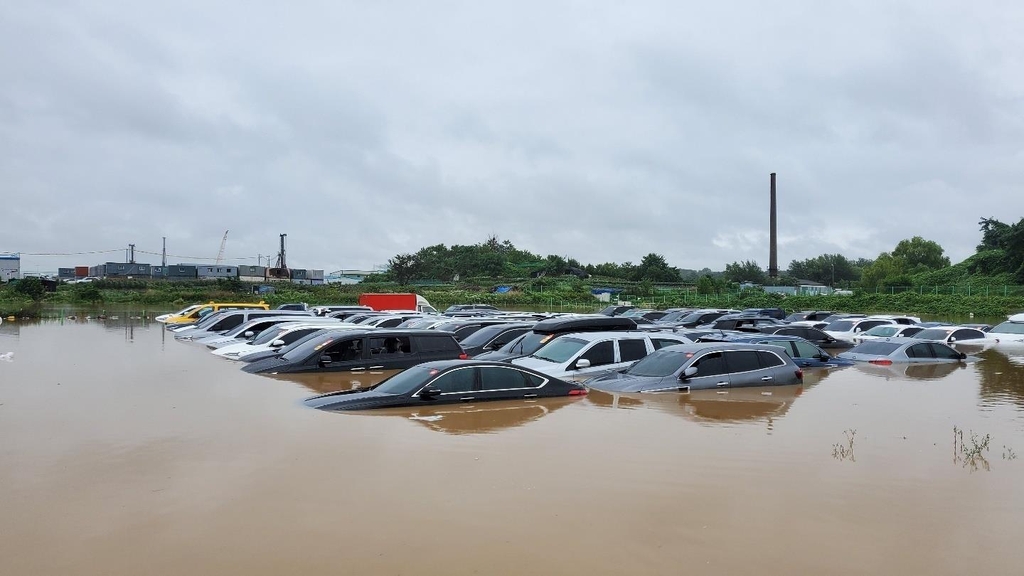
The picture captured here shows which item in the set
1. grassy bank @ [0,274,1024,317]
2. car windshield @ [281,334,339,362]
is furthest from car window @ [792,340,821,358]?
grassy bank @ [0,274,1024,317]

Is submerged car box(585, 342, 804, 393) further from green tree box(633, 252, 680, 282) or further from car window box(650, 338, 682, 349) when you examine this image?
green tree box(633, 252, 680, 282)

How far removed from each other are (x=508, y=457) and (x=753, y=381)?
6.78 m

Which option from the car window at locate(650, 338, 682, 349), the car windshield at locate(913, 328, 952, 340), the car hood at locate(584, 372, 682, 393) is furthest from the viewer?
the car windshield at locate(913, 328, 952, 340)

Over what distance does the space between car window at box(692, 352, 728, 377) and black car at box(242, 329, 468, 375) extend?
17.4 ft

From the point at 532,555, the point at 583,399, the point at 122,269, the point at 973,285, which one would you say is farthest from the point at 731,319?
the point at 122,269

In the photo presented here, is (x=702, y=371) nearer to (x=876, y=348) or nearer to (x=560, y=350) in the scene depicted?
(x=560, y=350)

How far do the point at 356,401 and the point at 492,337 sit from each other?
27.5 feet

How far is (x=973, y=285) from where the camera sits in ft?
206

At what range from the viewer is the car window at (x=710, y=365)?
1348cm

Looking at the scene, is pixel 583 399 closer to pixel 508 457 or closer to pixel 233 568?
pixel 508 457

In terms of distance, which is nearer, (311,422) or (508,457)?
(508,457)

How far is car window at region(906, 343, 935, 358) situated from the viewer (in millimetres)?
19516

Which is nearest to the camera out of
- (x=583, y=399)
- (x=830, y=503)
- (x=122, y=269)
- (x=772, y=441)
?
(x=830, y=503)

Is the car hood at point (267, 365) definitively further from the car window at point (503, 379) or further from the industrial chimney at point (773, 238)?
the industrial chimney at point (773, 238)
